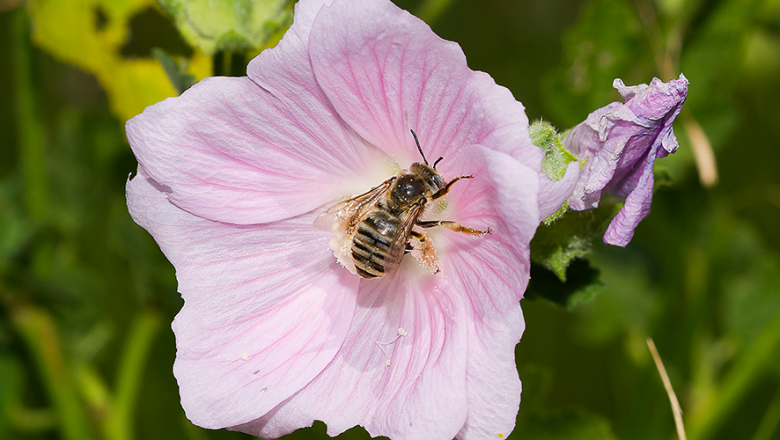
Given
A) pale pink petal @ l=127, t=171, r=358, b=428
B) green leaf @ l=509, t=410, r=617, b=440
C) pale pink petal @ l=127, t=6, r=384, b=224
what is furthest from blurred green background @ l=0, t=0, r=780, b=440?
Answer: pale pink petal @ l=127, t=171, r=358, b=428

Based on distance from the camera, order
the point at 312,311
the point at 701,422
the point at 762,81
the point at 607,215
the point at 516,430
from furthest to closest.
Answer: the point at 762,81 < the point at 701,422 < the point at 516,430 < the point at 312,311 < the point at 607,215

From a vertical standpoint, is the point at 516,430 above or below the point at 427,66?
below

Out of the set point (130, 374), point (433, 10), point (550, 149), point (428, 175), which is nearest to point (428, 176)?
point (428, 175)

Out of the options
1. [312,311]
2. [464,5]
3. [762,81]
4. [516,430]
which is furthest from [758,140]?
[312,311]

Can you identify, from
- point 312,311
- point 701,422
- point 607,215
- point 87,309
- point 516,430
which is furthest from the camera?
point 87,309

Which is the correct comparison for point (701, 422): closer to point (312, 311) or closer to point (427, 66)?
point (312, 311)

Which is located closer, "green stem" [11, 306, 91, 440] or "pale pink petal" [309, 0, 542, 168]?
"pale pink petal" [309, 0, 542, 168]

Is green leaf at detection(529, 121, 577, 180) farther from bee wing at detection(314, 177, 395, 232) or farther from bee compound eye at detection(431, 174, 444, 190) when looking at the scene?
bee wing at detection(314, 177, 395, 232)

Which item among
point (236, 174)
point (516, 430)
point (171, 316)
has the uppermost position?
point (236, 174)
